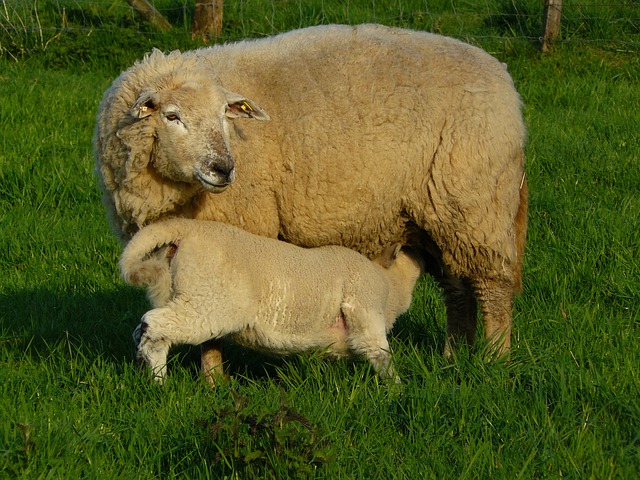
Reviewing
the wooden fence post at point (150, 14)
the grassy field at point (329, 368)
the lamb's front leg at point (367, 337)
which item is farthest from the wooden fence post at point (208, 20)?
the lamb's front leg at point (367, 337)

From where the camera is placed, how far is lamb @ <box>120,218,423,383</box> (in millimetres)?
4031

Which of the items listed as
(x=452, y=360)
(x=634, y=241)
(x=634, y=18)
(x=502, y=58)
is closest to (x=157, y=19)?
(x=502, y=58)

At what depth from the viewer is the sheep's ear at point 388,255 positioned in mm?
4844

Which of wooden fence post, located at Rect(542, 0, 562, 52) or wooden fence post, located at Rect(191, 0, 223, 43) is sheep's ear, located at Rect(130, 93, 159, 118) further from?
wooden fence post, located at Rect(542, 0, 562, 52)

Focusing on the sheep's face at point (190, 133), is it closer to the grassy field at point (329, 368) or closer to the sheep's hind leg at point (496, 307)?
the grassy field at point (329, 368)

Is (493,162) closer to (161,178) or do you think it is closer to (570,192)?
(161,178)

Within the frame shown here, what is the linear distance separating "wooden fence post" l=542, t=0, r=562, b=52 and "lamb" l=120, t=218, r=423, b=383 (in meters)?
5.76

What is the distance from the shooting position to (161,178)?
439cm

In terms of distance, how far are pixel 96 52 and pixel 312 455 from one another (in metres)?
7.45

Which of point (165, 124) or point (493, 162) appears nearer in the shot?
point (165, 124)

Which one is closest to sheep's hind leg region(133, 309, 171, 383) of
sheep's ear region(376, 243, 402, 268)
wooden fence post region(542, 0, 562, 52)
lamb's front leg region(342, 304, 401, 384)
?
lamb's front leg region(342, 304, 401, 384)

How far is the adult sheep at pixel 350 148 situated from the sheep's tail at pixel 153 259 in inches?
11.1

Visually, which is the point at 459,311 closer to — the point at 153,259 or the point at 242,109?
the point at 242,109

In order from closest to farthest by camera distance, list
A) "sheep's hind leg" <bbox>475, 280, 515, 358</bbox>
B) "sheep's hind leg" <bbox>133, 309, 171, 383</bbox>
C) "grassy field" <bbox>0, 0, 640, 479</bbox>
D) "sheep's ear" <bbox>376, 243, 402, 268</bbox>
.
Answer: "grassy field" <bbox>0, 0, 640, 479</bbox>, "sheep's hind leg" <bbox>133, 309, 171, 383</bbox>, "sheep's ear" <bbox>376, 243, 402, 268</bbox>, "sheep's hind leg" <bbox>475, 280, 515, 358</bbox>
